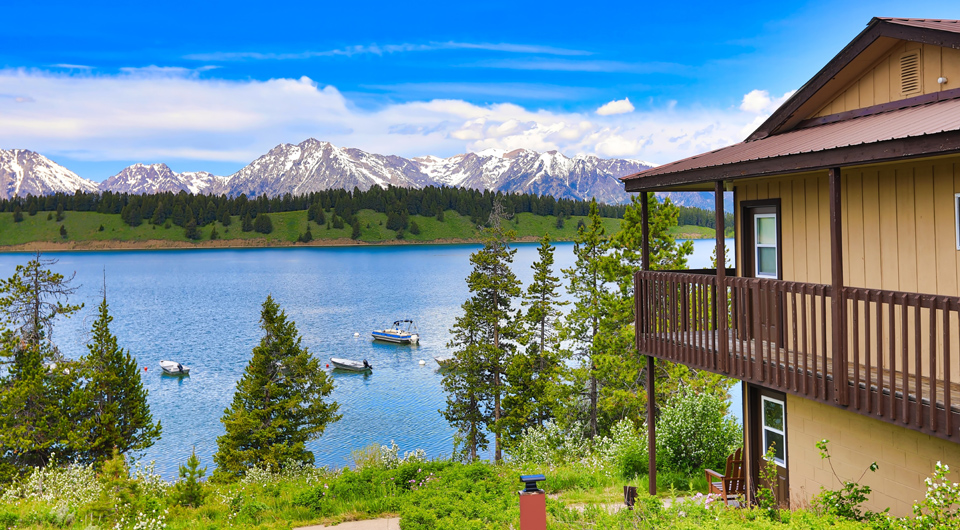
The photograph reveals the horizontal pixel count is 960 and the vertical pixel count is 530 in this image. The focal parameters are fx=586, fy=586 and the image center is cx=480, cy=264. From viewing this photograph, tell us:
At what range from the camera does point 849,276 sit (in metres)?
8.32

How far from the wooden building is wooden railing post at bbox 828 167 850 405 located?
0.05 ft

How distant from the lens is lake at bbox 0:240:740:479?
3269 centimetres

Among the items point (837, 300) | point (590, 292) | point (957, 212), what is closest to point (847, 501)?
point (837, 300)

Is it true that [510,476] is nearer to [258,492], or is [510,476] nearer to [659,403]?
[258,492]

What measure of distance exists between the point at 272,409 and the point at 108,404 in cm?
643

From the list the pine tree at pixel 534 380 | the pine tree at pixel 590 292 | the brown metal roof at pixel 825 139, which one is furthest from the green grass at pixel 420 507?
the pine tree at pixel 534 380

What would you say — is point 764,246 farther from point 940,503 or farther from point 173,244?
point 173,244

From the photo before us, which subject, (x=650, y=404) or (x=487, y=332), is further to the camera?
(x=487, y=332)

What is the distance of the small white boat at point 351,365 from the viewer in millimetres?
46000

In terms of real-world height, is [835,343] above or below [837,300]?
below

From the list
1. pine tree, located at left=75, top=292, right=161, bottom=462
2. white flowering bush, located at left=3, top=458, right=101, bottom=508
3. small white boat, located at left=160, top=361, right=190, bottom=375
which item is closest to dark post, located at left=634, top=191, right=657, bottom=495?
white flowering bush, located at left=3, top=458, right=101, bottom=508

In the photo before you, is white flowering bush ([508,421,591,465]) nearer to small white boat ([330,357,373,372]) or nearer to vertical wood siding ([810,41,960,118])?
vertical wood siding ([810,41,960,118])

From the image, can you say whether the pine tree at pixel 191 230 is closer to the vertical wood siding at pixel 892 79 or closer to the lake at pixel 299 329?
the lake at pixel 299 329

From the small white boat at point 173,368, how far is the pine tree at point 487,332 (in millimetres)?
24605
